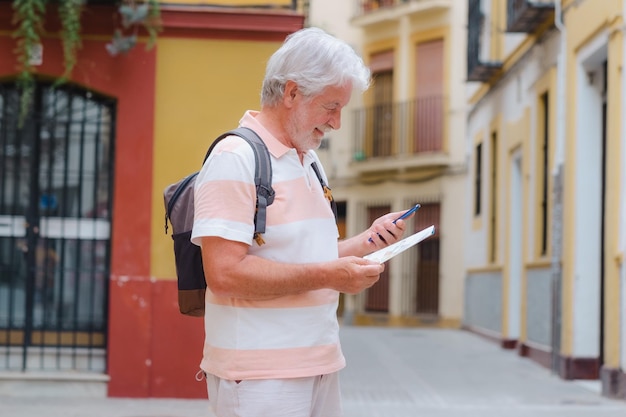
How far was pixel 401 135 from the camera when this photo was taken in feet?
79.4

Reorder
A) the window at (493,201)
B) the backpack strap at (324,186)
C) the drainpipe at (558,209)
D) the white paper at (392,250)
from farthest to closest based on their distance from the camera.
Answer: the window at (493,201), the drainpipe at (558,209), the backpack strap at (324,186), the white paper at (392,250)

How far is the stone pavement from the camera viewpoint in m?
8.20

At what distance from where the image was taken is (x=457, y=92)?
23.3 m

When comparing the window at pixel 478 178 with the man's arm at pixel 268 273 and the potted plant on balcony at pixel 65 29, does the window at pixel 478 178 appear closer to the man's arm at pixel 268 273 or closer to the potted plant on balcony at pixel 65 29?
the potted plant on balcony at pixel 65 29

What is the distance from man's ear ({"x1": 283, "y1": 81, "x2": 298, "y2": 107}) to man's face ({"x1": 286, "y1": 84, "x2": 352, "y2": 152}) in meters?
0.01

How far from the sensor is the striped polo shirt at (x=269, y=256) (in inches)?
107

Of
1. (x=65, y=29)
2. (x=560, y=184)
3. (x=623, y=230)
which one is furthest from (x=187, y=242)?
(x=560, y=184)

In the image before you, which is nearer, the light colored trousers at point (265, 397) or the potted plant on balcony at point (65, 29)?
the light colored trousers at point (265, 397)

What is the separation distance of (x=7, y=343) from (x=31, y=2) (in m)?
2.76

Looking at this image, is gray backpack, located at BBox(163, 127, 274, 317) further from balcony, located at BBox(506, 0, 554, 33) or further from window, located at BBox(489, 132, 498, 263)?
window, located at BBox(489, 132, 498, 263)

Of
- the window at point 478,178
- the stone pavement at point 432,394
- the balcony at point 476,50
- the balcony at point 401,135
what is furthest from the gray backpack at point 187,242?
the balcony at point 401,135

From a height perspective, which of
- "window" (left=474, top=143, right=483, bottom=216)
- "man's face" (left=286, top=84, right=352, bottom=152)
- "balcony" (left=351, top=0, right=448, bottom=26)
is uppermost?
"balcony" (left=351, top=0, right=448, bottom=26)

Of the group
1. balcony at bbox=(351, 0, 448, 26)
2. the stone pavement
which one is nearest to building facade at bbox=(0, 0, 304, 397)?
the stone pavement

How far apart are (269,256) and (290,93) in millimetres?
444
